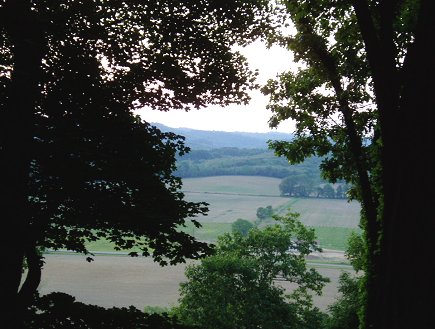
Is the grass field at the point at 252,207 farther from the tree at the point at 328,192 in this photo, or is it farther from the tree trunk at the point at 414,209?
the tree trunk at the point at 414,209

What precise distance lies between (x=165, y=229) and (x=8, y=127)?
384 cm

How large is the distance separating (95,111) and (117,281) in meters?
64.9

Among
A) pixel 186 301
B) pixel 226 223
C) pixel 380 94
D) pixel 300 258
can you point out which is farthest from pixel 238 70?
pixel 226 223

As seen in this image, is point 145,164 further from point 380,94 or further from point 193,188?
point 193,188

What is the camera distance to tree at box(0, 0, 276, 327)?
6.96 m

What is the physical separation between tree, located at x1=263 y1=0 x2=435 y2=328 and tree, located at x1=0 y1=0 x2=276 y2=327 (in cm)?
329

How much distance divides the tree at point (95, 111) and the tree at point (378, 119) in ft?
10.8

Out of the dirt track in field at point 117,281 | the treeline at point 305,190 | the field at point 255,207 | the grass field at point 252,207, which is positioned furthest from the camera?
the treeline at point 305,190

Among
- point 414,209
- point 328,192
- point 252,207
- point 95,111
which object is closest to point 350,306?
point 95,111

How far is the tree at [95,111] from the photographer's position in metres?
6.96

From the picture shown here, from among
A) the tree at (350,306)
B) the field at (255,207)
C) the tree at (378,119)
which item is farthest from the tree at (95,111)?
the field at (255,207)

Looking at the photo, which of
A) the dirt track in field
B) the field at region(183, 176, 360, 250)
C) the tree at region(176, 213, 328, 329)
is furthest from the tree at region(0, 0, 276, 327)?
the field at region(183, 176, 360, 250)

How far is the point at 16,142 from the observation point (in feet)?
22.6

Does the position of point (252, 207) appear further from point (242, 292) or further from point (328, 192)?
point (242, 292)
